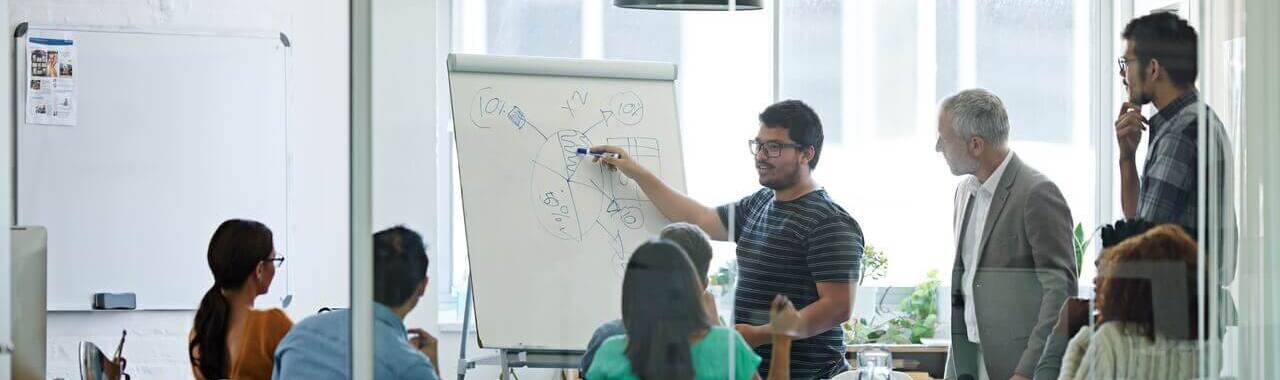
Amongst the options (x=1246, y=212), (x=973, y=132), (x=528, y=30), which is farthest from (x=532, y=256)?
(x=1246, y=212)

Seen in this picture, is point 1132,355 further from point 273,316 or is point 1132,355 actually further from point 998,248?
point 273,316

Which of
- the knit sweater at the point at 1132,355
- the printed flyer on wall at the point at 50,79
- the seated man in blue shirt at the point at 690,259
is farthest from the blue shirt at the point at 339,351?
the printed flyer on wall at the point at 50,79

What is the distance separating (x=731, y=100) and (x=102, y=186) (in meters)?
2.82

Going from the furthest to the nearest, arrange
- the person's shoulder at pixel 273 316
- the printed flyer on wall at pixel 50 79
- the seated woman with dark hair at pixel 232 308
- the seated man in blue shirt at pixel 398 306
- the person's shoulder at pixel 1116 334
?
the printed flyer on wall at pixel 50 79 < the seated woman with dark hair at pixel 232 308 < the person's shoulder at pixel 273 316 < the person's shoulder at pixel 1116 334 < the seated man in blue shirt at pixel 398 306

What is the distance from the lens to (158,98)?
176 inches

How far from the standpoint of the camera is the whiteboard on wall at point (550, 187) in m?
2.47

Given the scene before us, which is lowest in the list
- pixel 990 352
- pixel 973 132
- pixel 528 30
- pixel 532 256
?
pixel 990 352

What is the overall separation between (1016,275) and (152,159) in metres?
3.11

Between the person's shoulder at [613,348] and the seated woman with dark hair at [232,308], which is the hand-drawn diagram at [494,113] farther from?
the seated woman with dark hair at [232,308]

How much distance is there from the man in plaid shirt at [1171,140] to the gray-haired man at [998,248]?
0.17 m

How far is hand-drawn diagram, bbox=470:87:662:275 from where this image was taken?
252cm

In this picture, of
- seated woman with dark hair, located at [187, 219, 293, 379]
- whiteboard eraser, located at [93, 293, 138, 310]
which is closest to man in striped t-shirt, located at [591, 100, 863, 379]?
seated woman with dark hair, located at [187, 219, 293, 379]

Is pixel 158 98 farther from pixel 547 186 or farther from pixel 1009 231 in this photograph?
pixel 1009 231

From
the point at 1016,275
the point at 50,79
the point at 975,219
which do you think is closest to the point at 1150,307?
the point at 1016,275
